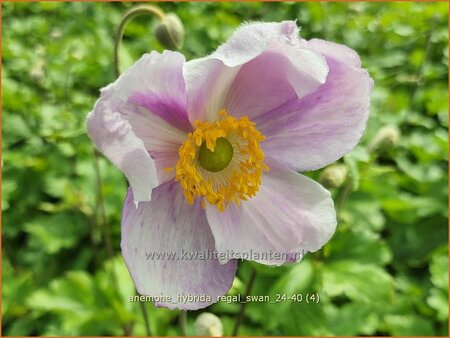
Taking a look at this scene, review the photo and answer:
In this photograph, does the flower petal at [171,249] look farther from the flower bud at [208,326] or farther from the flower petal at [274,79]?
the flower bud at [208,326]

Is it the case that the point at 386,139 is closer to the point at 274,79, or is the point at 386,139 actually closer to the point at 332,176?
the point at 332,176

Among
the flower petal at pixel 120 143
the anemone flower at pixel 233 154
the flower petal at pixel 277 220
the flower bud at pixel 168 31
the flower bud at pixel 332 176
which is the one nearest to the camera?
the flower petal at pixel 120 143

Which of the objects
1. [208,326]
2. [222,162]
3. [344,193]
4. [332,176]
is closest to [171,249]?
[222,162]

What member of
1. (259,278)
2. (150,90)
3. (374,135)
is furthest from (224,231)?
(374,135)

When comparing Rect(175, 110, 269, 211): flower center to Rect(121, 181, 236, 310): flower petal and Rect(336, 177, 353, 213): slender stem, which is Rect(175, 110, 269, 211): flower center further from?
Rect(336, 177, 353, 213): slender stem

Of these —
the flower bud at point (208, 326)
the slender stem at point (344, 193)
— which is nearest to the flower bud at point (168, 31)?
the slender stem at point (344, 193)

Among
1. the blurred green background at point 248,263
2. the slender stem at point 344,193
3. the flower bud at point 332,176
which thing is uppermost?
the flower bud at point 332,176

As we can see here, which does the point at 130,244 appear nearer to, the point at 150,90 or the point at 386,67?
the point at 150,90

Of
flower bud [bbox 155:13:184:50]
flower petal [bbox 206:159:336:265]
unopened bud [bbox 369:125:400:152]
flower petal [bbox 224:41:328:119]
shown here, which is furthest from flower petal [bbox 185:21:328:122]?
unopened bud [bbox 369:125:400:152]
